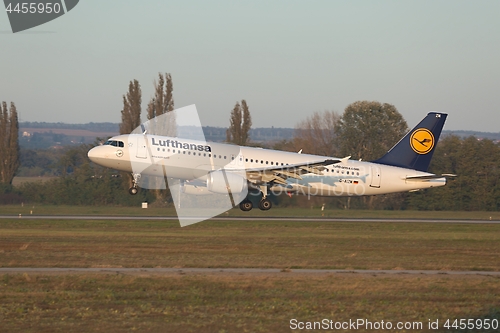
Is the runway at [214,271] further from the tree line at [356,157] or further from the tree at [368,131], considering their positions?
the tree at [368,131]

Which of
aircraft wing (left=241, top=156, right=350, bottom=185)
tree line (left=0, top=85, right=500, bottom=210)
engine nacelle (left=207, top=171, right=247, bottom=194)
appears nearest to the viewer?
engine nacelle (left=207, top=171, right=247, bottom=194)

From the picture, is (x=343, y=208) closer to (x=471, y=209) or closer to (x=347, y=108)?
(x=471, y=209)

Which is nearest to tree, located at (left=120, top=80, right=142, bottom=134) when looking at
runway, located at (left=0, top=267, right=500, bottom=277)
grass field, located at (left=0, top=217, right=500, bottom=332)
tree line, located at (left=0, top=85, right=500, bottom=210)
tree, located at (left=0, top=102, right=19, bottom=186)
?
tree line, located at (left=0, top=85, right=500, bottom=210)

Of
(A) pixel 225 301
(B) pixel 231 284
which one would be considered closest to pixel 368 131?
(B) pixel 231 284

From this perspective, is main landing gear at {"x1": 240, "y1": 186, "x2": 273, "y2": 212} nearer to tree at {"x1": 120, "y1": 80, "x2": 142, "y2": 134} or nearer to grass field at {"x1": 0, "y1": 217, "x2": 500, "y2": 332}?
grass field at {"x1": 0, "y1": 217, "x2": 500, "y2": 332}

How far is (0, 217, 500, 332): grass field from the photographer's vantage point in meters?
14.0

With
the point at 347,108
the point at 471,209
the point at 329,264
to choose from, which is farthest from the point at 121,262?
the point at 347,108

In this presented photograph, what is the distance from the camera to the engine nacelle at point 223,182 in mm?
34469

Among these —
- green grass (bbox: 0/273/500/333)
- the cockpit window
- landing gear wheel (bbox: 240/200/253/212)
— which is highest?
the cockpit window

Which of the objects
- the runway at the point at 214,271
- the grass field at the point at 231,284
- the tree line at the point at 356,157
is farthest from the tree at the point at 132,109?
the runway at the point at 214,271

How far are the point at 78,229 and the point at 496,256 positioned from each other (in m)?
18.6

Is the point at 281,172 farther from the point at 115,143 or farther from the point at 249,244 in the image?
the point at 249,244

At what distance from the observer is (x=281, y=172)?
36.3 meters

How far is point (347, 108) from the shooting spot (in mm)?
73812
